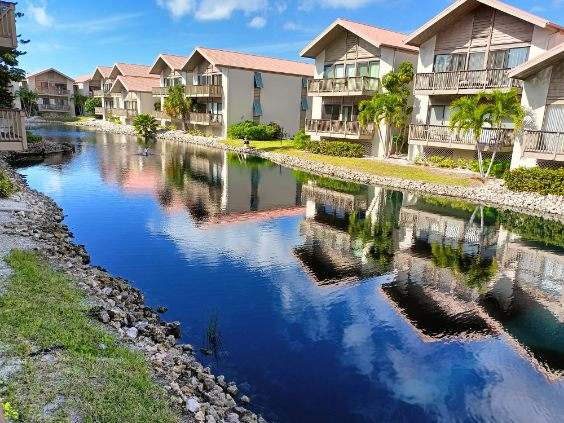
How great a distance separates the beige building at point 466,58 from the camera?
1171 inches

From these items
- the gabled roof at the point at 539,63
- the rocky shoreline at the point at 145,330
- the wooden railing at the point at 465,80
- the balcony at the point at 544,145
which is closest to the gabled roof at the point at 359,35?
the wooden railing at the point at 465,80

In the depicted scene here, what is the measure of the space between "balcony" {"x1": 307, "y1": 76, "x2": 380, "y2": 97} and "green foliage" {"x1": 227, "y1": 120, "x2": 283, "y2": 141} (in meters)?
12.6

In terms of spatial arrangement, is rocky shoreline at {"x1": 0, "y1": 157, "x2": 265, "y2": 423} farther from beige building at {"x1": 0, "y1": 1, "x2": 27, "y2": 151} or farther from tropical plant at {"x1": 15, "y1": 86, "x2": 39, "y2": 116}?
tropical plant at {"x1": 15, "y1": 86, "x2": 39, "y2": 116}

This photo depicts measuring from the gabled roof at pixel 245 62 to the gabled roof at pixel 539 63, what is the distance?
121ft

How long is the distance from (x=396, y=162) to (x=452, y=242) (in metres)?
18.8

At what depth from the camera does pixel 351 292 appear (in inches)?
544

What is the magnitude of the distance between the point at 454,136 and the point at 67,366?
103 ft

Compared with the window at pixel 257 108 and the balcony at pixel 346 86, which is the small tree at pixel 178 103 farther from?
the balcony at pixel 346 86

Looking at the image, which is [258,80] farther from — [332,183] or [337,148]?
[332,183]

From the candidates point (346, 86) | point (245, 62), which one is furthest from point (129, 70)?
point (346, 86)

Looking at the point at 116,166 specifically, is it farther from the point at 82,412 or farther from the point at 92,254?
the point at 82,412

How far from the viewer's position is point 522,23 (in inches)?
1187

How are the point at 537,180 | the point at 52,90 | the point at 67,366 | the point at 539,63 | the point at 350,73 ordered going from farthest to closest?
the point at 52,90 → the point at 350,73 → the point at 539,63 → the point at 537,180 → the point at 67,366

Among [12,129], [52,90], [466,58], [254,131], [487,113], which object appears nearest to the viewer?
[12,129]
